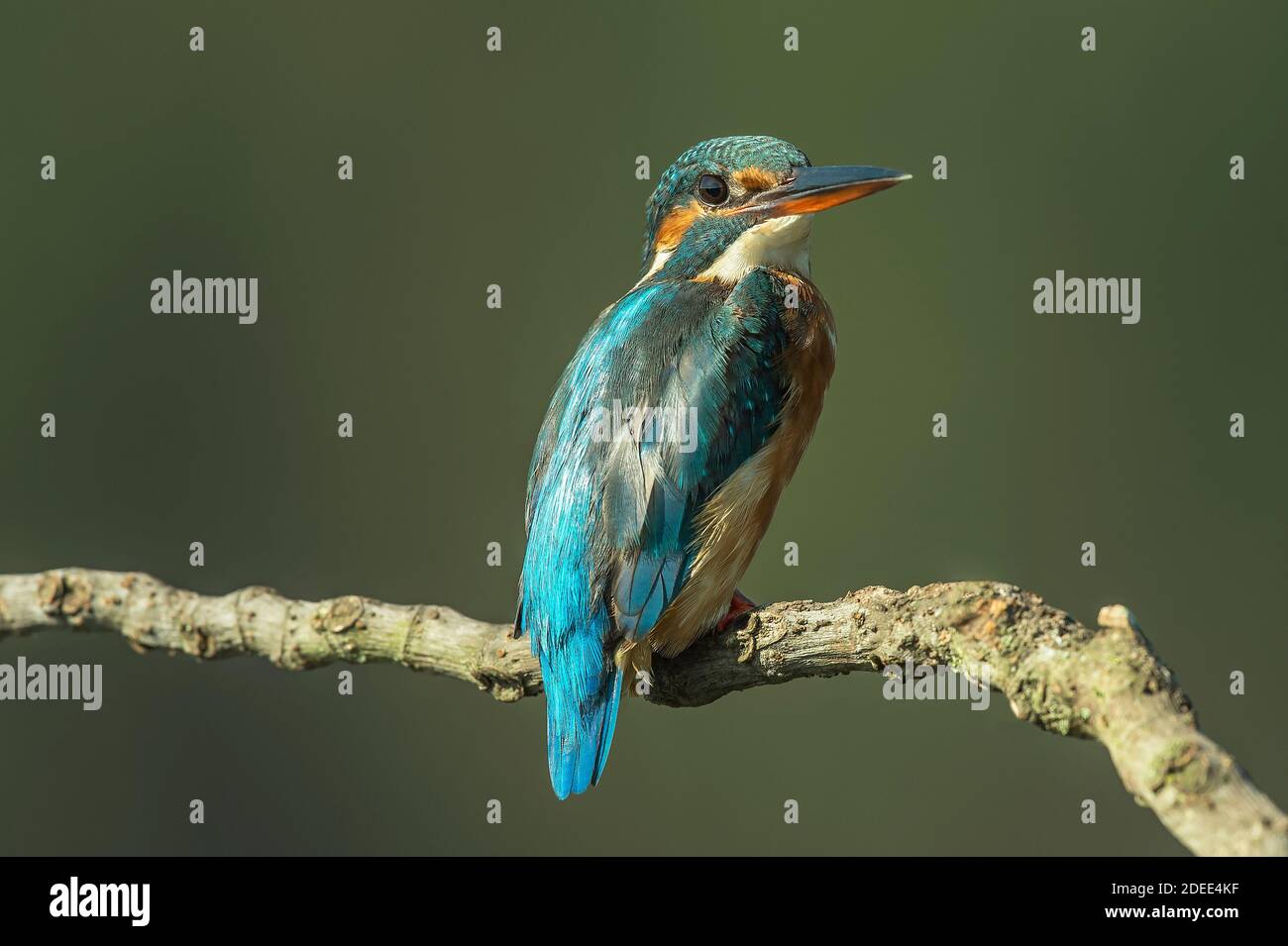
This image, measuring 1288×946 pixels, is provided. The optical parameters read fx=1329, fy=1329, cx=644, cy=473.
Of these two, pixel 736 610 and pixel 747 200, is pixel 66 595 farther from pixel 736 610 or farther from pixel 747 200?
pixel 747 200

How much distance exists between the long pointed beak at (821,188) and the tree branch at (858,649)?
2.73ft

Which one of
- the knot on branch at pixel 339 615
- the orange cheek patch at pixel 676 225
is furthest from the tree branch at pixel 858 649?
the orange cheek patch at pixel 676 225

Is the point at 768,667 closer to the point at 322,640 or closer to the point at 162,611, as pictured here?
the point at 322,640

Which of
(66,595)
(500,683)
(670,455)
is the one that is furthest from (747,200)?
(66,595)

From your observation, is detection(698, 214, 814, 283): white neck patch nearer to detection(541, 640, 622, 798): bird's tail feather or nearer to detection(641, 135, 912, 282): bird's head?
detection(641, 135, 912, 282): bird's head

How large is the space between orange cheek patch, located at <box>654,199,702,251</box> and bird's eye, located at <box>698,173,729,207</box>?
2 centimetres

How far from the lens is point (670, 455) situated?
7.30 feet

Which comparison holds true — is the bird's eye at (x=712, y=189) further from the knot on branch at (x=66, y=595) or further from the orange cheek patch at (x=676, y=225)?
the knot on branch at (x=66, y=595)

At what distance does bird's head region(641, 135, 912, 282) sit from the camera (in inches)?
97.0

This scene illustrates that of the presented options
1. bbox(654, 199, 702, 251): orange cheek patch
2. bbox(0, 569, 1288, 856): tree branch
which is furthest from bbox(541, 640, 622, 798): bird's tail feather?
bbox(654, 199, 702, 251): orange cheek patch

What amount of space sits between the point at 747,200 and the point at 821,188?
0.51 ft

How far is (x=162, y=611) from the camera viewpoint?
257 centimetres

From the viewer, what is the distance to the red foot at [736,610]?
218cm

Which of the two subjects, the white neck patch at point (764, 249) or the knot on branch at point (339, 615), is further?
the white neck patch at point (764, 249)
